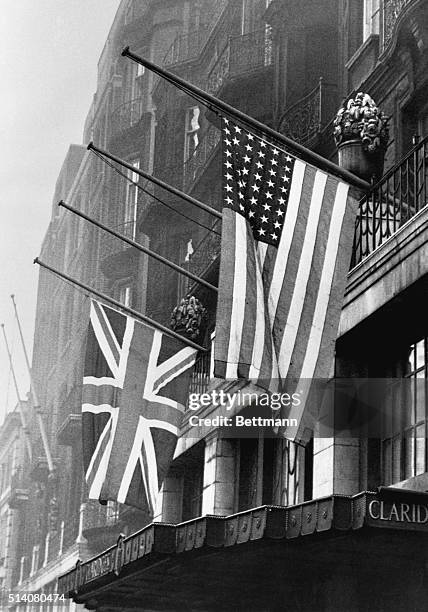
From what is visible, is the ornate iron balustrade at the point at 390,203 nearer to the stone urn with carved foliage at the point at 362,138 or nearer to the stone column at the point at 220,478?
the stone urn with carved foliage at the point at 362,138

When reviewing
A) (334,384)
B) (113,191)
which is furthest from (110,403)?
(113,191)

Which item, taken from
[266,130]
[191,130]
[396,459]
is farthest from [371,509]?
[191,130]

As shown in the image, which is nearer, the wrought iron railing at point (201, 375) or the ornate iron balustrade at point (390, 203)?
the ornate iron balustrade at point (390, 203)

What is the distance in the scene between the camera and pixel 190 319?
85.5 feet

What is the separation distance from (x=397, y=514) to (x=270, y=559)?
3699 millimetres

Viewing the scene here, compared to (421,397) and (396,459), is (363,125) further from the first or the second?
(396,459)

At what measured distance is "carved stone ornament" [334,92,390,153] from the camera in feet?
61.6

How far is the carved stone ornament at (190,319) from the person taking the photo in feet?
85.3

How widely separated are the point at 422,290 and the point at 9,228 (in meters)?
47.1

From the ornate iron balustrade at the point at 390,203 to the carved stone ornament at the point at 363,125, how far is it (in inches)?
22.7

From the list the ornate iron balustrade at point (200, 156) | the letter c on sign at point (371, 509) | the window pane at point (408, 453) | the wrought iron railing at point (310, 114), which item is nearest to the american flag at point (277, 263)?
the letter c on sign at point (371, 509)

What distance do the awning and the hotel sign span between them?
1 cm

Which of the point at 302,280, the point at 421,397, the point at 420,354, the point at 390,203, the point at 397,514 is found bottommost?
the point at 397,514

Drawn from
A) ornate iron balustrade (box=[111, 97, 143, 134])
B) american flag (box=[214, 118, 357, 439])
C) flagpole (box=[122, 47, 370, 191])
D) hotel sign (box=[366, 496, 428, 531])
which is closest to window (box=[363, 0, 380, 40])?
flagpole (box=[122, 47, 370, 191])
